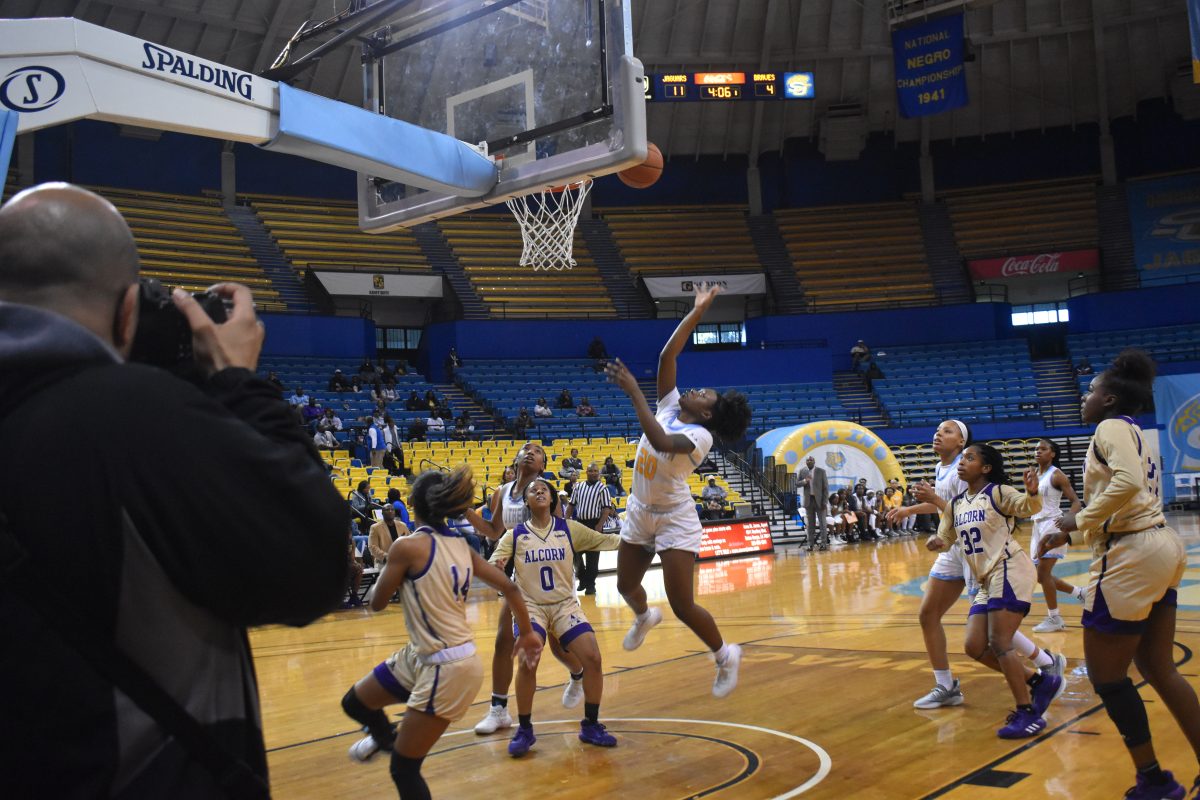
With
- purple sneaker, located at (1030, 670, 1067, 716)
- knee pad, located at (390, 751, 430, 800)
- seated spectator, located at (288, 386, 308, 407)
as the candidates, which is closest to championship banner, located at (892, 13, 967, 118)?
seated spectator, located at (288, 386, 308, 407)

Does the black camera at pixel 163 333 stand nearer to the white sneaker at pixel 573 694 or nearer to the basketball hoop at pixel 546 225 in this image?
the white sneaker at pixel 573 694

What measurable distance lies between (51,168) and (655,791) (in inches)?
1102

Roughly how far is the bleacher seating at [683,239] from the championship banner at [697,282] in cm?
33

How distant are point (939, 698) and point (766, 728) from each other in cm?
121

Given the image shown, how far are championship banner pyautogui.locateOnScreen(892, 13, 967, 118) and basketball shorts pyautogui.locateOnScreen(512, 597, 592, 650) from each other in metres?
20.1

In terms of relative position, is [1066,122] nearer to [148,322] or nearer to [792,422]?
[792,422]

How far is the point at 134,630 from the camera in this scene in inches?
56.7

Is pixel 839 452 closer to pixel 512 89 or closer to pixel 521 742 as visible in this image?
pixel 512 89

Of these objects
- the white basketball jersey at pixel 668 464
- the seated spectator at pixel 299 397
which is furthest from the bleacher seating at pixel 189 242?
the white basketball jersey at pixel 668 464

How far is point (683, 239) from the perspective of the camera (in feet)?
110

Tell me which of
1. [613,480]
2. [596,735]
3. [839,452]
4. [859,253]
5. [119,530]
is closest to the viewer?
[119,530]

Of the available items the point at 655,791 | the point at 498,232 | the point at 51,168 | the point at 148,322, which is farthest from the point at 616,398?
the point at 148,322

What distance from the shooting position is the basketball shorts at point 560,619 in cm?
623

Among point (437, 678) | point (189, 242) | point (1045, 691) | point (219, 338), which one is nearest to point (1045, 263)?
point (189, 242)
